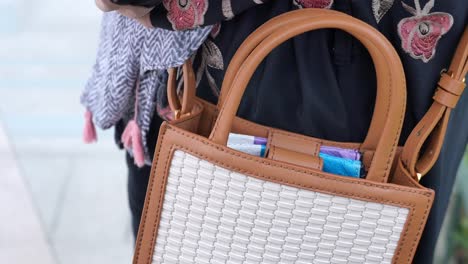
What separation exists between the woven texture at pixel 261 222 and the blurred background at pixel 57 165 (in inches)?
35.1

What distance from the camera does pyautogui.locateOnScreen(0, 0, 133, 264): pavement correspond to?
5.70ft

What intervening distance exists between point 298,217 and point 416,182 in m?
0.13

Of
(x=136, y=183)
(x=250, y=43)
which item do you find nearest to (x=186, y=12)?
(x=250, y=43)

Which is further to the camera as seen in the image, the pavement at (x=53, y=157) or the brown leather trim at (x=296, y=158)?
the pavement at (x=53, y=157)

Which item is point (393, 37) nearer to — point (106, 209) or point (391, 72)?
point (391, 72)

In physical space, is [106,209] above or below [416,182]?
below

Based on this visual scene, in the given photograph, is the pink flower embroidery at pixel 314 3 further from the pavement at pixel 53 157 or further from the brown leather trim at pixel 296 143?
the pavement at pixel 53 157

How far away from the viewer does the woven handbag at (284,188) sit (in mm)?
734

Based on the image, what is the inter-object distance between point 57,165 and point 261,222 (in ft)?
4.43

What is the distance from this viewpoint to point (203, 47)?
81 centimetres

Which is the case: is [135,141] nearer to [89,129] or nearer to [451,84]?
[89,129]

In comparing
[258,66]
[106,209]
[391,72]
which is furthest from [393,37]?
[106,209]

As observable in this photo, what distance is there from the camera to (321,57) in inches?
30.0

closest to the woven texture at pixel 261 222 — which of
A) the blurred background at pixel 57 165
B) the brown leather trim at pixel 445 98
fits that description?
the brown leather trim at pixel 445 98
